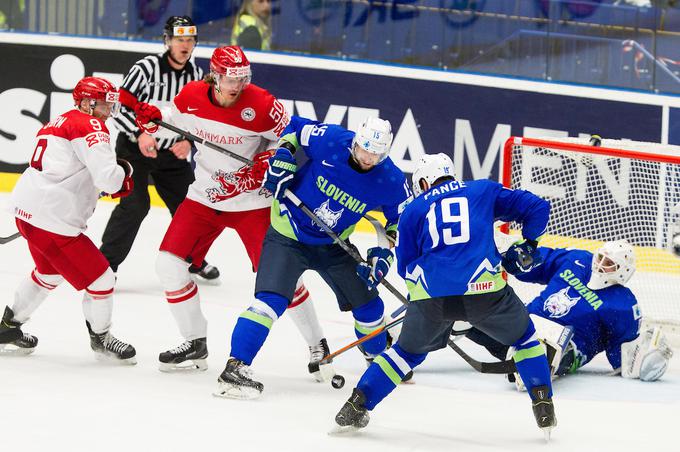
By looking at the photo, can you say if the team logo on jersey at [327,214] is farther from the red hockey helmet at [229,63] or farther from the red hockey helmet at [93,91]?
the red hockey helmet at [93,91]

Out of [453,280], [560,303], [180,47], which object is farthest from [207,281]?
[453,280]

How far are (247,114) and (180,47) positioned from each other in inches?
57.3

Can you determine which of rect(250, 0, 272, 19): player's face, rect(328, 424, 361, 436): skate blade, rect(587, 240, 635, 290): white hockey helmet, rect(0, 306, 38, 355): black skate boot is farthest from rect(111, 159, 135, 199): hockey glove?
rect(250, 0, 272, 19): player's face

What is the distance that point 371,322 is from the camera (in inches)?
183

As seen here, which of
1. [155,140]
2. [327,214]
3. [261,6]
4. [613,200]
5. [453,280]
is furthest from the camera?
[261,6]

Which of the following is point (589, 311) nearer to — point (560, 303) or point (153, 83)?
point (560, 303)

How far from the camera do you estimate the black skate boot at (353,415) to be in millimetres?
3900

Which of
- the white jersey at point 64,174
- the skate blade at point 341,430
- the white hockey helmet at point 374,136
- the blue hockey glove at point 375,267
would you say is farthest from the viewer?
the white jersey at point 64,174

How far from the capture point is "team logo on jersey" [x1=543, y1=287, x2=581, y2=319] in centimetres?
505

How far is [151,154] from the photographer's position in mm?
5090

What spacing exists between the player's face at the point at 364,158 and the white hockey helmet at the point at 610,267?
127 cm

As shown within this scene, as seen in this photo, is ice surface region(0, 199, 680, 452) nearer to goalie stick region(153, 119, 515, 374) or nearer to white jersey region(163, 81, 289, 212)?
goalie stick region(153, 119, 515, 374)

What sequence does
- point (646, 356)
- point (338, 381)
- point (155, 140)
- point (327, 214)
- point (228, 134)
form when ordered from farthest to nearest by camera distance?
point (155, 140), point (646, 356), point (228, 134), point (338, 381), point (327, 214)

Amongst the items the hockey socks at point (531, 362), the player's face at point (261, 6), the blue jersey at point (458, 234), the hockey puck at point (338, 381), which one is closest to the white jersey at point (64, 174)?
the hockey puck at point (338, 381)
